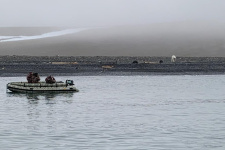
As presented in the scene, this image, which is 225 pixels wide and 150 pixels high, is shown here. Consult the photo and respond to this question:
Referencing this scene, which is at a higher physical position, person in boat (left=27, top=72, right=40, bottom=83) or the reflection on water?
person in boat (left=27, top=72, right=40, bottom=83)

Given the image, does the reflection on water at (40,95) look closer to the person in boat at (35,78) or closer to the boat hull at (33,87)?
the boat hull at (33,87)

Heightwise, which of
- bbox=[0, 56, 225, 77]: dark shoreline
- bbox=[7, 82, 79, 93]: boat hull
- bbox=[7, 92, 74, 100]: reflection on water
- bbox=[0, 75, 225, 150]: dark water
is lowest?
bbox=[0, 75, 225, 150]: dark water

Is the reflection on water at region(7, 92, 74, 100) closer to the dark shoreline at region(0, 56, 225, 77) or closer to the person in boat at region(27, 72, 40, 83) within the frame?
the person in boat at region(27, 72, 40, 83)

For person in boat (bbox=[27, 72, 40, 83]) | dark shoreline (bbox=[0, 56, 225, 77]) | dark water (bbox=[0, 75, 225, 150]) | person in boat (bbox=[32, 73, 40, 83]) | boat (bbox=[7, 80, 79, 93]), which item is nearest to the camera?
dark water (bbox=[0, 75, 225, 150])

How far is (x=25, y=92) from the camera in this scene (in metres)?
68.6

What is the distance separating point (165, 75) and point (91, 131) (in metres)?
61.1

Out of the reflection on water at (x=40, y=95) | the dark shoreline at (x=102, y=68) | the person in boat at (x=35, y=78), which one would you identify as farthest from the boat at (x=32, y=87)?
the dark shoreline at (x=102, y=68)

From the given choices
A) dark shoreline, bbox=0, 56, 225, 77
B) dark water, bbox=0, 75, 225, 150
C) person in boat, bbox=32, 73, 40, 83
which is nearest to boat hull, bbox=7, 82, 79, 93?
person in boat, bbox=32, 73, 40, 83

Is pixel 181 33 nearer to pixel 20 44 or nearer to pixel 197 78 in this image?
pixel 20 44

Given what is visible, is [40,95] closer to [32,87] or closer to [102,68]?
[32,87]

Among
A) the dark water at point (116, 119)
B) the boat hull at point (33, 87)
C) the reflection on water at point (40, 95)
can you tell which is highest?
the boat hull at point (33, 87)

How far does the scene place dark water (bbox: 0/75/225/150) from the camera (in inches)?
1433

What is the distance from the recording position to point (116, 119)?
4600 centimetres

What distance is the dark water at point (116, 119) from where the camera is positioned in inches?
1433
